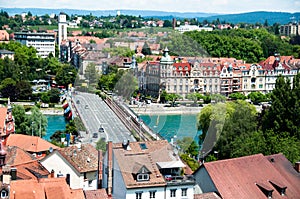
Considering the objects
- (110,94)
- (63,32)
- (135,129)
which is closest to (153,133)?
(135,129)

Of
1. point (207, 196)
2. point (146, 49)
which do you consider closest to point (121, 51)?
point (146, 49)

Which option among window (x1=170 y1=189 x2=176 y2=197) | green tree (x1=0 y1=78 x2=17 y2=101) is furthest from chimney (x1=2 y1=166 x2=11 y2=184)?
green tree (x1=0 y1=78 x2=17 y2=101)

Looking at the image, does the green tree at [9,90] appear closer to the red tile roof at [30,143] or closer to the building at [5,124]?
the building at [5,124]

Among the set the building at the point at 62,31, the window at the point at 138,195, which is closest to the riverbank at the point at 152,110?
the window at the point at 138,195

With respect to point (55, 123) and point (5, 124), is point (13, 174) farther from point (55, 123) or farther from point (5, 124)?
point (55, 123)

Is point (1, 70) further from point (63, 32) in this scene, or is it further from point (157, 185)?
point (157, 185)

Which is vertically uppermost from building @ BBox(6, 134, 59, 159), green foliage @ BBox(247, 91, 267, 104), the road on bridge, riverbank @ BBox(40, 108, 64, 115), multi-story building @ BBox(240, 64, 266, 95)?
the road on bridge

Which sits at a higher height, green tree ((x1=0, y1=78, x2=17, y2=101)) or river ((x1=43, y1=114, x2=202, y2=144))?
river ((x1=43, y1=114, x2=202, y2=144))

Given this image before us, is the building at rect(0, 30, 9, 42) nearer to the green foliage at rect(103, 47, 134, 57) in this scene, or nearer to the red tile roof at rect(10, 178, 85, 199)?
the red tile roof at rect(10, 178, 85, 199)
